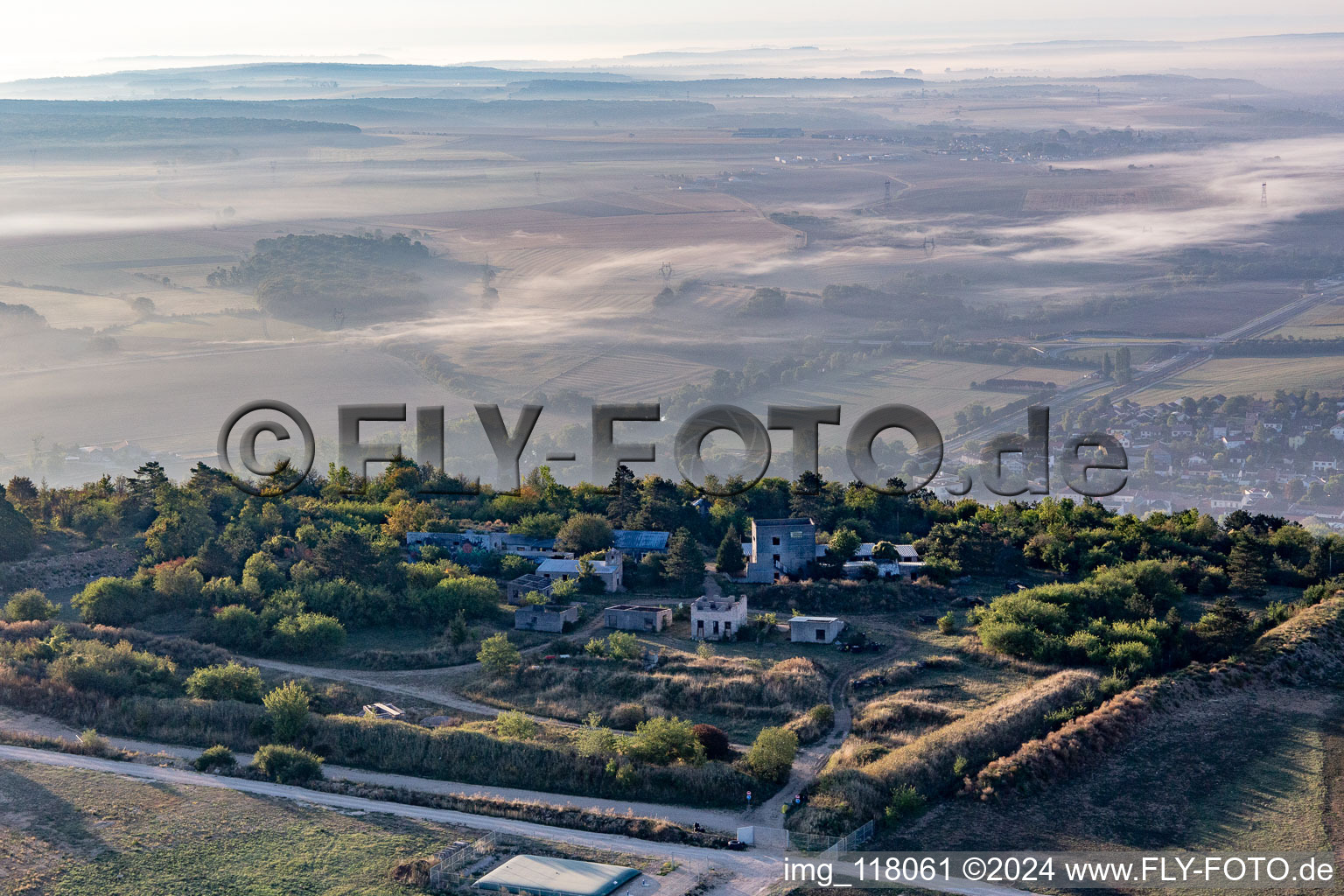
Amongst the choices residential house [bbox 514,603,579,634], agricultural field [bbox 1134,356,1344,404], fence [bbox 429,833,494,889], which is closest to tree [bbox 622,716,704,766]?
fence [bbox 429,833,494,889]

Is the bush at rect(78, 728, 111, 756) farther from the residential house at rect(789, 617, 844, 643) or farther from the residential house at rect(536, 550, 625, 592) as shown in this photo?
the residential house at rect(789, 617, 844, 643)

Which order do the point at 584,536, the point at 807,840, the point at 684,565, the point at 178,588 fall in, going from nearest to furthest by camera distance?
the point at 807,840
the point at 178,588
the point at 684,565
the point at 584,536

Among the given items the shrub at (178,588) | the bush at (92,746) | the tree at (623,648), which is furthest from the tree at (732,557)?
the bush at (92,746)

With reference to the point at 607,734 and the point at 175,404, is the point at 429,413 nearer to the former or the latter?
the point at 175,404

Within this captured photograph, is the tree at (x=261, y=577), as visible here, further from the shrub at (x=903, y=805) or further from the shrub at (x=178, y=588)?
the shrub at (x=903, y=805)

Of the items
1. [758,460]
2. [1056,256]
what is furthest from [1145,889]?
[1056,256]

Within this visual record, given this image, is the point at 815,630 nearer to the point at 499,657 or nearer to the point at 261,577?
the point at 499,657

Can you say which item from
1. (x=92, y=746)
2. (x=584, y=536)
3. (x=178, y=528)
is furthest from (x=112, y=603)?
(x=584, y=536)
